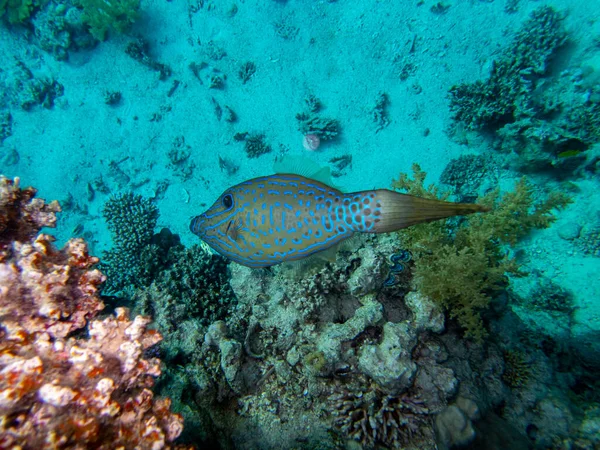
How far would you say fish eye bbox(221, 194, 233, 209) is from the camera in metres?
3.82

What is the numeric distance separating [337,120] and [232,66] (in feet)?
18.6

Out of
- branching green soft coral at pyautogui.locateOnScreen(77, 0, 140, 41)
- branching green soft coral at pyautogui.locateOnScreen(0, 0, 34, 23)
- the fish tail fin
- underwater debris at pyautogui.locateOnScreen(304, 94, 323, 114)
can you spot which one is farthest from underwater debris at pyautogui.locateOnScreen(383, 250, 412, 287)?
branching green soft coral at pyautogui.locateOnScreen(0, 0, 34, 23)

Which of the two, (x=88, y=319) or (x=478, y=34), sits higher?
(x=478, y=34)

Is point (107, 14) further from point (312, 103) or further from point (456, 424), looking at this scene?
point (456, 424)

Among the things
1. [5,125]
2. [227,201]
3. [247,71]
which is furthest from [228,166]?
[5,125]

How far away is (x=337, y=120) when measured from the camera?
12.3 metres

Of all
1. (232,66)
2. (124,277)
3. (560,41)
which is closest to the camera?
(124,277)

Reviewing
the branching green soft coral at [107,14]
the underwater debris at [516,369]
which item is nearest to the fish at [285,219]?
the underwater debris at [516,369]

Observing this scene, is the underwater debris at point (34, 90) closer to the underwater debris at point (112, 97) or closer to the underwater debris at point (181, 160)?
the underwater debris at point (112, 97)

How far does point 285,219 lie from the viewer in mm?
3537

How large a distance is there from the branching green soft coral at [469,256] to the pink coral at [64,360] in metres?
3.45

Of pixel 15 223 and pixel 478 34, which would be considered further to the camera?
pixel 478 34

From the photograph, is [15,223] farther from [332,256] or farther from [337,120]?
[337,120]

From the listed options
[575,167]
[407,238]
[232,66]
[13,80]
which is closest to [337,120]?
[232,66]
